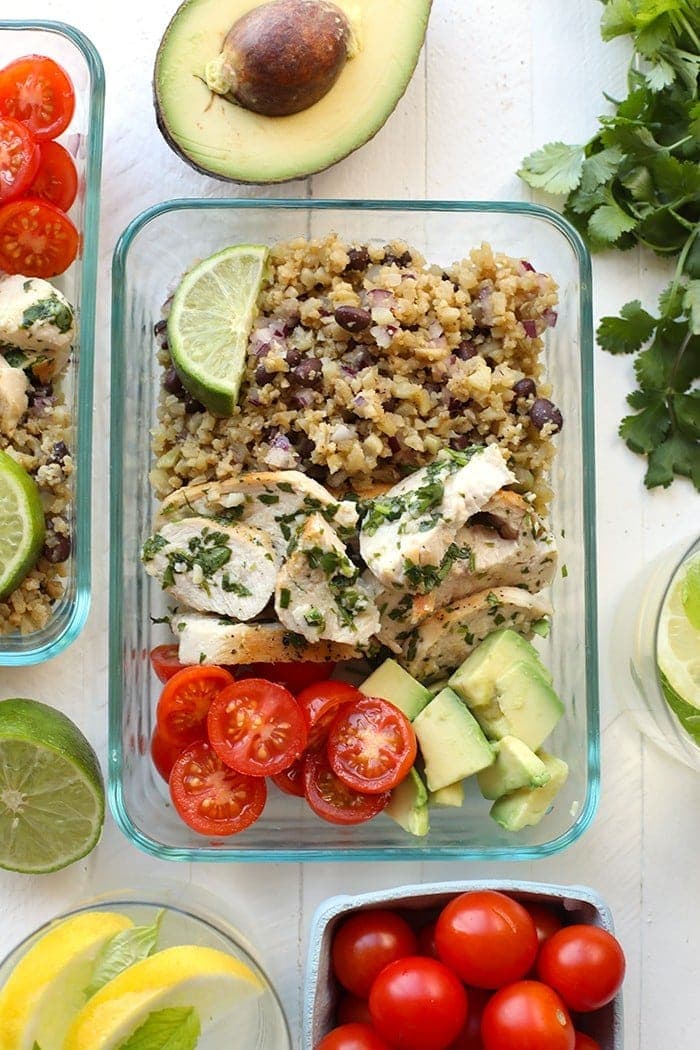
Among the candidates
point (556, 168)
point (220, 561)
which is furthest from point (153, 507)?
point (556, 168)

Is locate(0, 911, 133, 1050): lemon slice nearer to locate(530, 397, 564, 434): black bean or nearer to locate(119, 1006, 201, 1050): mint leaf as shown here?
locate(119, 1006, 201, 1050): mint leaf

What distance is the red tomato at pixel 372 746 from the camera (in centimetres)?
209

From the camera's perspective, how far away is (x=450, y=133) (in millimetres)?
2494

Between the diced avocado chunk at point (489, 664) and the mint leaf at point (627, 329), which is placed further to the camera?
the mint leaf at point (627, 329)

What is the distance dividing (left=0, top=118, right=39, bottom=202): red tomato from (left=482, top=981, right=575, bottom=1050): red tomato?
1.77 meters

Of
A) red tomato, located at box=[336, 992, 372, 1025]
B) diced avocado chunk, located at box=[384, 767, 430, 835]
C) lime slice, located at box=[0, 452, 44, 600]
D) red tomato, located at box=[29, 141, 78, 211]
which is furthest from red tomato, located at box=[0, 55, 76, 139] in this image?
red tomato, located at box=[336, 992, 372, 1025]

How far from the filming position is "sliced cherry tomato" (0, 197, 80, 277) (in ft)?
7.34

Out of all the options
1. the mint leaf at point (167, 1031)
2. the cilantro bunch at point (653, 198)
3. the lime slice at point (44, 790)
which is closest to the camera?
the mint leaf at point (167, 1031)

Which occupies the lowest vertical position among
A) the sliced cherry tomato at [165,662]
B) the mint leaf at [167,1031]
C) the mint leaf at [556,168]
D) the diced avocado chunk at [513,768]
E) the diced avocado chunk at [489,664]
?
the mint leaf at [167,1031]

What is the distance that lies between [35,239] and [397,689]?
3.71 feet

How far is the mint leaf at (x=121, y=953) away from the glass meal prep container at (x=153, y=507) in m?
0.17

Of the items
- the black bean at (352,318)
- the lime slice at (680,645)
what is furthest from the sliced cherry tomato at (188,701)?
the lime slice at (680,645)

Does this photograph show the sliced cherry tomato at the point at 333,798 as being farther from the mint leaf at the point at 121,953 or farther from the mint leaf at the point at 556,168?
the mint leaf at the point at 556,168

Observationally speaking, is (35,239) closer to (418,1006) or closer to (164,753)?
(164,753)
